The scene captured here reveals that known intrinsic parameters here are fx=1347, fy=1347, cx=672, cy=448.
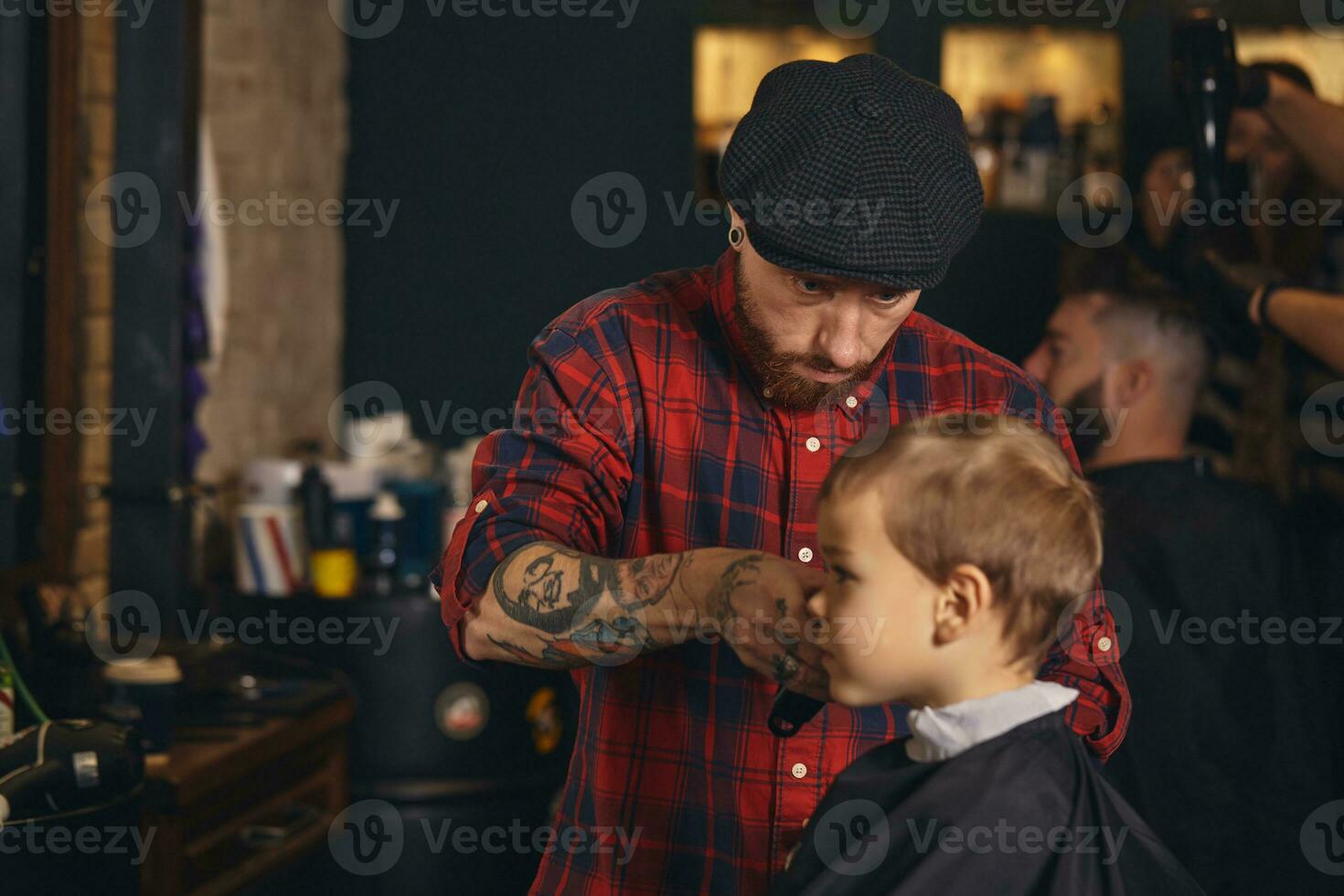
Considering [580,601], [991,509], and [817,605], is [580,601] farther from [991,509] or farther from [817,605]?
[991,509]

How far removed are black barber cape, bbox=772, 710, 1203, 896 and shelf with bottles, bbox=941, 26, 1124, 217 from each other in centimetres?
295

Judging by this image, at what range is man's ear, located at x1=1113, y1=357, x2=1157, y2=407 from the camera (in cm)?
314

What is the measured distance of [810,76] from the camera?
1.43 m

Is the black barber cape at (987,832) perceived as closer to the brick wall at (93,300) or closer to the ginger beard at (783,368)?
the ginger beard at (783,368)

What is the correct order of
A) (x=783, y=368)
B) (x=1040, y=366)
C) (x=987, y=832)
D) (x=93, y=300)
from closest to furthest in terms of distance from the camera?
(x=987, y=832)
(x=783, y=368)
(x=93, y=300)
(x=1040, y=366)

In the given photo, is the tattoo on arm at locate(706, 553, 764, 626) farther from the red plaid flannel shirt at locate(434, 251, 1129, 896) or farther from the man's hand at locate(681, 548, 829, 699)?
the red plaid flannel shirt at locate(434, 251, 1129, 896)

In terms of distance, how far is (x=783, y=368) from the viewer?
4.96ft

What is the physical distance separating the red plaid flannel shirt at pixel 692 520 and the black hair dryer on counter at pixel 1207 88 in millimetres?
1611

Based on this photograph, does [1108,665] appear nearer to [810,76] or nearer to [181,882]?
[810,76]

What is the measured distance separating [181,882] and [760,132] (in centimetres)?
167

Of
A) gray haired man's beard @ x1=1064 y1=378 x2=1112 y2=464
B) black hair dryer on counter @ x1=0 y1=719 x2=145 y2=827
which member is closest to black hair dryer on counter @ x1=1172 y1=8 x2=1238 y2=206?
gray haired man's beard @ x1=1064 y1=378 x2=1112 y2=464

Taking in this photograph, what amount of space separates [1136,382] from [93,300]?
2319 millimetres

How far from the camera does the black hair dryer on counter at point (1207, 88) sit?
2.92 metres

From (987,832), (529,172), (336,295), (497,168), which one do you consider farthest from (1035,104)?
(987,832)
